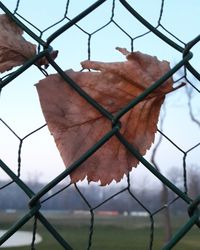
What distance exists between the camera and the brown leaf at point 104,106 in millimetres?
314

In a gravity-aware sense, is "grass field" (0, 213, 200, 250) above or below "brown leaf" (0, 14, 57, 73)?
below

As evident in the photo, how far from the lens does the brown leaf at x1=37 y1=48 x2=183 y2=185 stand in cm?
31

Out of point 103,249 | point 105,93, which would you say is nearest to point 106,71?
point 105,93

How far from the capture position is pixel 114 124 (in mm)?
298

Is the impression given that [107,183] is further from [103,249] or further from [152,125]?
[103,249]

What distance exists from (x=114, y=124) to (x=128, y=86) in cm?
5

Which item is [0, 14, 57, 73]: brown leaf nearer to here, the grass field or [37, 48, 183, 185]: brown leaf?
[37, 48, 183, 185]: brown leaf

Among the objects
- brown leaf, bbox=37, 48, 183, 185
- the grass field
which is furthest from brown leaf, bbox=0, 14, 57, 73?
Result: the grass field

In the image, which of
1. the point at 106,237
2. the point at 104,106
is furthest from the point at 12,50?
the point at 106,237

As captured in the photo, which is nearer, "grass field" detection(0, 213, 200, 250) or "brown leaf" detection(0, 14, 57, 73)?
"brown leaf" detection(0, 14, 57, 73)

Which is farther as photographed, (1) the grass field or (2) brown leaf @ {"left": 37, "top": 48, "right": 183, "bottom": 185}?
(1) the grass field

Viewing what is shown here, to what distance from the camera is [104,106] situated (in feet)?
1.09

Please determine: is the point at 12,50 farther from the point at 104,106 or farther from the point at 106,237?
the point at 106,237

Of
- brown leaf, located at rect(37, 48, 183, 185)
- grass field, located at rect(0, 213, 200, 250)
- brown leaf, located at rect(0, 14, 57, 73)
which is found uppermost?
brown leaf, located at rect(0, 14, 57, 73)
